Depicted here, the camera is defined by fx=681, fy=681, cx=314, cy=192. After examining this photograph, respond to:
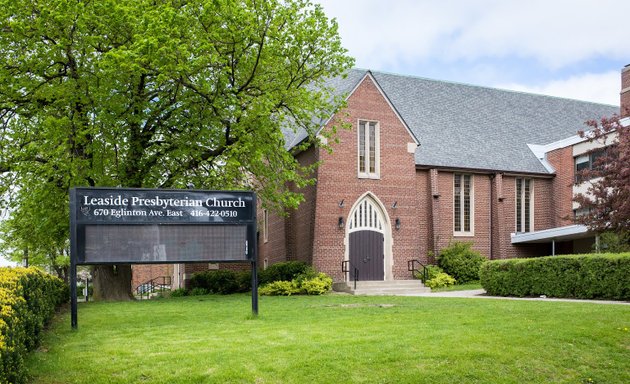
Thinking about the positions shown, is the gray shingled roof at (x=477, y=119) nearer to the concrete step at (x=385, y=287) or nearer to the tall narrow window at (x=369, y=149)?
the tall narrow window at (x=369, y=149)

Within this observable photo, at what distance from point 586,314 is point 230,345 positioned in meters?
7.83

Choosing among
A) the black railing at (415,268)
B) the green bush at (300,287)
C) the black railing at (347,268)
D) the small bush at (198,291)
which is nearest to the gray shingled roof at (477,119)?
the black railing at (415,268)

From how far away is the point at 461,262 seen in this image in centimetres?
3189

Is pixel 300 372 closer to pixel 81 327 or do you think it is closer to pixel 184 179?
pixel 81 327

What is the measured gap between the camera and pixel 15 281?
37.1ft

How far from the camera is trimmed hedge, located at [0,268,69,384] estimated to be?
299 inches

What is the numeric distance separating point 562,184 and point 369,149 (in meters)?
11.7

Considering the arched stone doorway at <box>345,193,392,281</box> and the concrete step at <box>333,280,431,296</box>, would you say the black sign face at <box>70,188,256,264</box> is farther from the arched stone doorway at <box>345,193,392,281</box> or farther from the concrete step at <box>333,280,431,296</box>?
the arched stone doorway at <box>345,193,392,281</box>

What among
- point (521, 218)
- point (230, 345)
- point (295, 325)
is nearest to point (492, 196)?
point (521, 218)

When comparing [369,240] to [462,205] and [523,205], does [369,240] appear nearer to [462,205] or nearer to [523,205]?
[462,205]

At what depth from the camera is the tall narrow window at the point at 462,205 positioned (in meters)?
34.4

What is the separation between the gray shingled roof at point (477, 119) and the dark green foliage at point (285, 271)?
7393 millimetres

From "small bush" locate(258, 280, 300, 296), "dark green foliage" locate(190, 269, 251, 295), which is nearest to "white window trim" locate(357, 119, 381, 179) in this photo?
"small bush" locate(258, 280, 300, 296)

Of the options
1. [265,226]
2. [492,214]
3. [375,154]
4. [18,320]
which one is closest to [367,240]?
[375,154]
